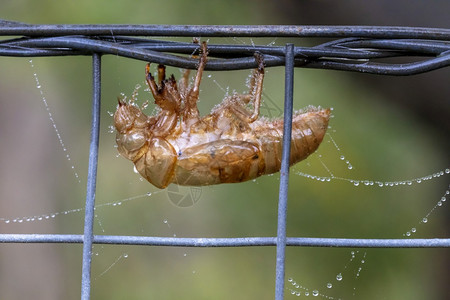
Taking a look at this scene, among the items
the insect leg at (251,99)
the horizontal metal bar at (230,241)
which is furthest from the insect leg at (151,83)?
the horizontal metal bar at (230,241)

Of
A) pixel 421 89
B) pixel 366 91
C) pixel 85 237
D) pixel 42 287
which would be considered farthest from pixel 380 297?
pixel 85 237

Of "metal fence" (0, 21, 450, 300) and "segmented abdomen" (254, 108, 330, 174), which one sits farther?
"segmented abdomen" (254, 108, 330, 174)

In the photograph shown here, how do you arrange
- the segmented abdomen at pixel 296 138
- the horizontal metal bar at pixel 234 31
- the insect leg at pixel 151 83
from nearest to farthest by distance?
the horizontal metal bar at pixel 234 31, the insect leg at pixel 151 83, the segmented abdomen at pixel 296 138

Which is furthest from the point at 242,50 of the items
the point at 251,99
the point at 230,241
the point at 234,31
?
the point at 251,99

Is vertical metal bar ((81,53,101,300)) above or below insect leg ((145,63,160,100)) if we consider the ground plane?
below

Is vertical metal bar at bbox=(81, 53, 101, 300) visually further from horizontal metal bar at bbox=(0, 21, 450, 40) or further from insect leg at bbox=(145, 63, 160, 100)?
insect leg at bbox=(145, 63, 160, 100)

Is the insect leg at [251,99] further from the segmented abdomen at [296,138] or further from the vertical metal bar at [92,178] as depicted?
the vertical metal bar at [92,178]

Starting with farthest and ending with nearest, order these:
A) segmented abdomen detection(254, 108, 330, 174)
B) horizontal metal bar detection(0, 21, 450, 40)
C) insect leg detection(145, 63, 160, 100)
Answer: segmented abdomen detection(254, 108, 330, 174) < insect leg detection(145, 63, 160, 100) < horizontal metal bar detection(0, 21, 450, 40)

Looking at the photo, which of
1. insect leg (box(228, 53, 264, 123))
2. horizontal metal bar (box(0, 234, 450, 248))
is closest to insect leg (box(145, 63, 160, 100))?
insect leg (box(228, 53, 264, 123))
